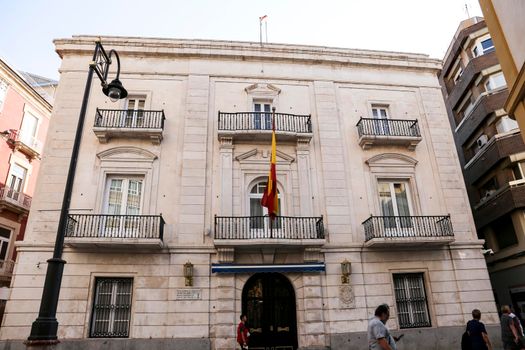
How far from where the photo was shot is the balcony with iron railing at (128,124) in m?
13.2

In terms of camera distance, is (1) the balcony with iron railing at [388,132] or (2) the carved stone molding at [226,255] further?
(1) the balcony with iron railing at [388,132]

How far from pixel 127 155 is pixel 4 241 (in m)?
9.40

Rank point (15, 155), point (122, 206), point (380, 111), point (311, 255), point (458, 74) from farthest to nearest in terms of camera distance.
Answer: point (458, 74) < point (15, 155) < point (380, 111) < point (122, 206) < point (311, 255)

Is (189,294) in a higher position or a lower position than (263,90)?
lower


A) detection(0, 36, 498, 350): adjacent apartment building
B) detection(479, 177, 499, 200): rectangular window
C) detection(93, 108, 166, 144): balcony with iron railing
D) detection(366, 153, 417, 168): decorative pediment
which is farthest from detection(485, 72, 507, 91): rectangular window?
detection(93, 108, 166, 144): balcony with iron railing

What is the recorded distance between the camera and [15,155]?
744 inches

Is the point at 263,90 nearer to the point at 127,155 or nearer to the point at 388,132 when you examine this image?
the point at 388,132

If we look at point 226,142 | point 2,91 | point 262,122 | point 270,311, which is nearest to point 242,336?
point 270,311

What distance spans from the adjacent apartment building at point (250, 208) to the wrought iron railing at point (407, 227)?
0.07m

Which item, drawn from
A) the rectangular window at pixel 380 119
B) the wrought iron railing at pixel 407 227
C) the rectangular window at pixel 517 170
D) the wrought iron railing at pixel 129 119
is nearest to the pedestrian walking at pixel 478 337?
the wrought iron railing at pixel 407 227

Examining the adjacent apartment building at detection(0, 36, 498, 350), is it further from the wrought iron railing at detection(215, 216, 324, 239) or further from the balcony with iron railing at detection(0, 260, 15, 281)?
the balcony with iron railing at detection(0, 260, 15, 281)

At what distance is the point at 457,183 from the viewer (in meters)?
14.3

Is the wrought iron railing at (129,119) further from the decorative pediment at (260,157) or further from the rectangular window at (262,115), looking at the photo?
the rectangular window at (262,115)

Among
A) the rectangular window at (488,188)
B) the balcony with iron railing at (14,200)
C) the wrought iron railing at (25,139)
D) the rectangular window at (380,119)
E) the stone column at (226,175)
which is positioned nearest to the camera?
the stone column at (226,175)
